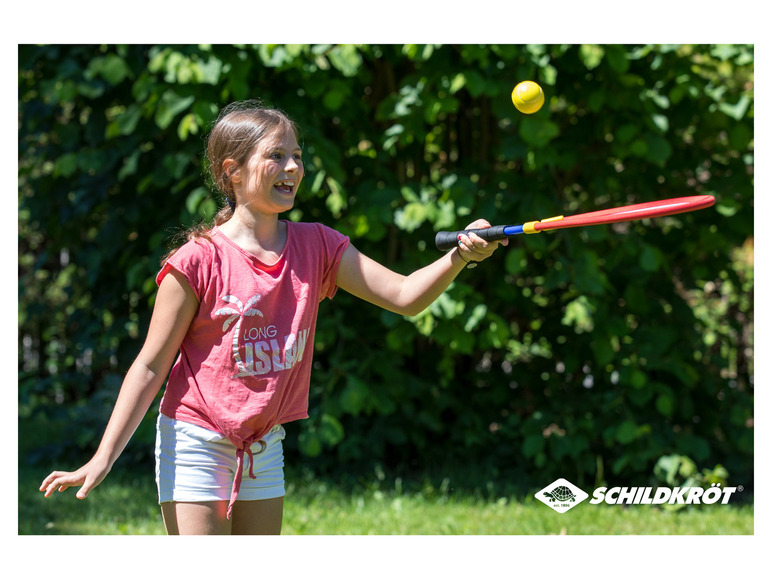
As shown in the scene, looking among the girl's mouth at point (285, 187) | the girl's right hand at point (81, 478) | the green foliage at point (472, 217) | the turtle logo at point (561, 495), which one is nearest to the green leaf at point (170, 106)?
the green foliage at point (472, 217)

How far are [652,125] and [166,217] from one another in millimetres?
2658

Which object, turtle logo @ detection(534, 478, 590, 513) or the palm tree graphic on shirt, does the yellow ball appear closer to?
the palm tree graphic on shirt

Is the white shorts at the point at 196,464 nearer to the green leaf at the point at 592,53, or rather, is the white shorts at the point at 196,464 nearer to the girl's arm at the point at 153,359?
the girl's arm at the point at 153,359

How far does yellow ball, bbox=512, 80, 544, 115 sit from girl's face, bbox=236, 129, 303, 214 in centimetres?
100

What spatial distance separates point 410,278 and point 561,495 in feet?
8.55

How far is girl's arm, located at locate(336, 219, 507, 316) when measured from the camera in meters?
2.06

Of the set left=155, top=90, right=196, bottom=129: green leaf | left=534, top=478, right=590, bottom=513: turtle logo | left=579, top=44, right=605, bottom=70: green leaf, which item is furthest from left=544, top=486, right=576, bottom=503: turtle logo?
left=155, top=90, right=196, bottom=129: green leaf

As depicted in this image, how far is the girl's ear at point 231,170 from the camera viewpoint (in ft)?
7.15

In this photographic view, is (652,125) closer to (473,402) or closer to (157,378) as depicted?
(473,402)

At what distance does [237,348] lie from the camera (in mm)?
2029

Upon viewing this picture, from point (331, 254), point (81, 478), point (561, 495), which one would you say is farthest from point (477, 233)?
point (561, 495)

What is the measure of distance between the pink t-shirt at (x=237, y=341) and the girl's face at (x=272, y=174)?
0.43 feet

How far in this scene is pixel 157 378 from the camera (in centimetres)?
204

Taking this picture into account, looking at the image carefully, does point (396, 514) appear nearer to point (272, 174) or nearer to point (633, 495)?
point (633, 495)
